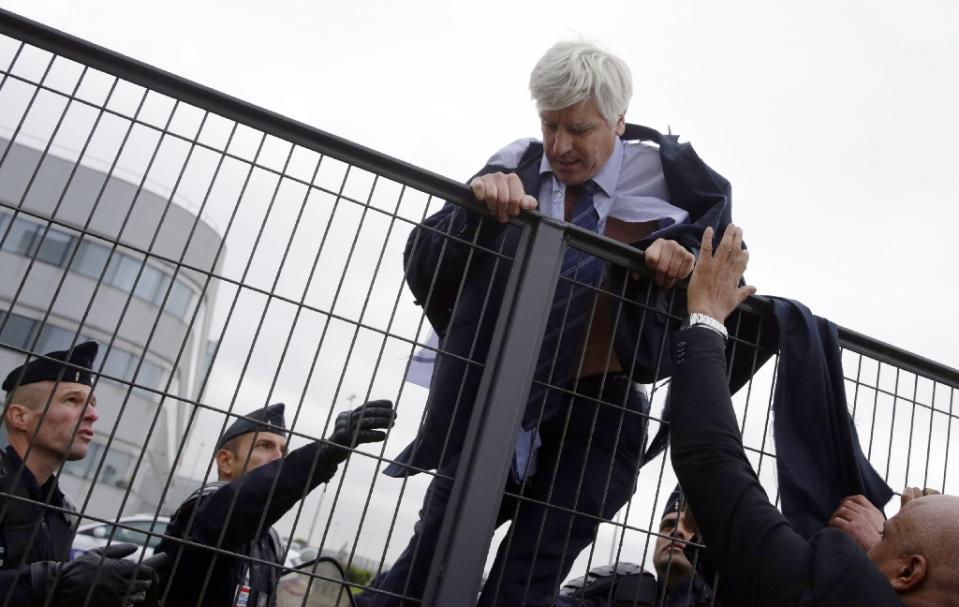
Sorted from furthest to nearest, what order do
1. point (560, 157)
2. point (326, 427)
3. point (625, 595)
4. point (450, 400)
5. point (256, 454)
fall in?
point (256, 454) → point (625, 595) → point (560, 157) → point (450, 400) → point (326, 427)

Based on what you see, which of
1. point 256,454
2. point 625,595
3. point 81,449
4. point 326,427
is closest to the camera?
point 326,427

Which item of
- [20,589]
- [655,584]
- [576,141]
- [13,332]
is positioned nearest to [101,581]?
[20,589]

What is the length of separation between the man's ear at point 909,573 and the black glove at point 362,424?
46.1 inches

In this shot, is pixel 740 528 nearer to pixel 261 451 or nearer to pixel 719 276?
pixel 719 276

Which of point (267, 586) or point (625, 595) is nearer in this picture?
point (267, 586)

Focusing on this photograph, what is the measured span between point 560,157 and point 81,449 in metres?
1.96

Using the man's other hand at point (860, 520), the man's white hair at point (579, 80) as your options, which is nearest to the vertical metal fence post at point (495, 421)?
the man's white hair at point (579, 80)

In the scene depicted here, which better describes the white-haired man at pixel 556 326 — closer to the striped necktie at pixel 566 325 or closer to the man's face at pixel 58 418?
the striped necktie at pixel 566 325

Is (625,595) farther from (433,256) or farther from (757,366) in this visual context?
(433,256)

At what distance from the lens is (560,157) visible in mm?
3062

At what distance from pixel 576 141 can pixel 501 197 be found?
1.91 feet

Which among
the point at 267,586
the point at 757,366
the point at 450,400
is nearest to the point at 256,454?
the point at 267,586

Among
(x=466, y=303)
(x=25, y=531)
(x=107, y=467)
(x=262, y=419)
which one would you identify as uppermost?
(x=107, y=467)

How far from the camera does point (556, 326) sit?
2.73 metres
